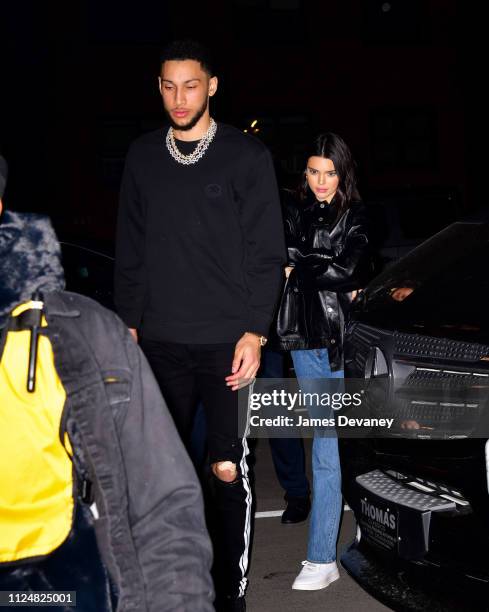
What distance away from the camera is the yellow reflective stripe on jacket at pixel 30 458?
5.16 feet

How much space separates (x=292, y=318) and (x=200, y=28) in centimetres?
1795

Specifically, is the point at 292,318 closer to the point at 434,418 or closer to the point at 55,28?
the point at 434,418

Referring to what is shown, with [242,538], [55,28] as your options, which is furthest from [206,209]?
[55,28]

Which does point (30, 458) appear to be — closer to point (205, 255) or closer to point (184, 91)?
point (205, 255)

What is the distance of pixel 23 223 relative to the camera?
5.50 ft

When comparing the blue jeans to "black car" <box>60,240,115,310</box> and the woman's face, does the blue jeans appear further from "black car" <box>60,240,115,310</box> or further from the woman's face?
"black car" <box>60,240,115,310</box>

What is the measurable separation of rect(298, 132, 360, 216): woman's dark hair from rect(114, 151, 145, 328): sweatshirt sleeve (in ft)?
3.49

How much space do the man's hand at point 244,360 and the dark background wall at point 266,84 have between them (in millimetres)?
15553

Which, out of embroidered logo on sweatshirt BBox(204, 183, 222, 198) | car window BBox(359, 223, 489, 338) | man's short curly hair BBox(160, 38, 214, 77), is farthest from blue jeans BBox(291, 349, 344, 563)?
man's short curly hair BBox(160, 38, 214, 77)

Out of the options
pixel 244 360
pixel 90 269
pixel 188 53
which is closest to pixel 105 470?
pixel 244 360

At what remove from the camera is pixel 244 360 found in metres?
3.57

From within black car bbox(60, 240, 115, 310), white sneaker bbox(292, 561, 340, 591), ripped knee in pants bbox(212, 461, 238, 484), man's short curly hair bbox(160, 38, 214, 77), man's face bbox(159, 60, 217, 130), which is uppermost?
man's short curly hair bbox(160, 38, 214, 77)

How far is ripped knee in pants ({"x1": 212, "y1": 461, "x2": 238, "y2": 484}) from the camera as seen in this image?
368cm

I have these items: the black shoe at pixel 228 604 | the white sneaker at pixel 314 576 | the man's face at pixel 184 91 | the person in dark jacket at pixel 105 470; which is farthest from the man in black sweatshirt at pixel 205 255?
the person in dark jacket at pixel 105 470
